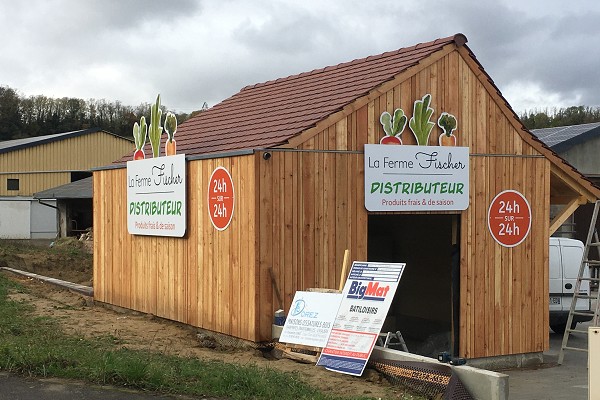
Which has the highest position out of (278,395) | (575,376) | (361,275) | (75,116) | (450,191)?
(75,116)

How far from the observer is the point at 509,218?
1439cm

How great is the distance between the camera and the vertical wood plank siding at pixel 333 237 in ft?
39.4

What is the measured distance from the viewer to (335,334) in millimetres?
10930

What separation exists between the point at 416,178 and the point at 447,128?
3.68ft

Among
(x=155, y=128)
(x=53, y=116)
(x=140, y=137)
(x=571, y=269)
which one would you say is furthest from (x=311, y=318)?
(x=53, y=116)

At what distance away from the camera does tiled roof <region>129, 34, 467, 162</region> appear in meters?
12.7

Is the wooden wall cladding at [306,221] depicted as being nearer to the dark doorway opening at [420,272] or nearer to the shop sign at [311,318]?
the shop sign at [311,318]

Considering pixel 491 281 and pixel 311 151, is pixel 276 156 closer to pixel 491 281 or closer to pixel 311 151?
pixel 311 151

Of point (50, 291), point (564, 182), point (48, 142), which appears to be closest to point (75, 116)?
point (48, 142)

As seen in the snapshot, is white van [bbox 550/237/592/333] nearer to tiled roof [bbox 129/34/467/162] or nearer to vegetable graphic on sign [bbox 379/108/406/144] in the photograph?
tiled roof [bbox 129/34/467/162]

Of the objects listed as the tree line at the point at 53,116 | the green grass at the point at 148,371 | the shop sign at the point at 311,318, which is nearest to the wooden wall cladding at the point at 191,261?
the shop sign at the point at 311,318

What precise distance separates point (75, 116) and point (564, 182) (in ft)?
252

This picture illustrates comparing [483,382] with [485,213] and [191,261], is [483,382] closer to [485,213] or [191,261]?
[485,213]

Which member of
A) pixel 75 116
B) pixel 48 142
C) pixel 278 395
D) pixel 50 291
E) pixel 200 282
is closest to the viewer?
pixel 278 395
